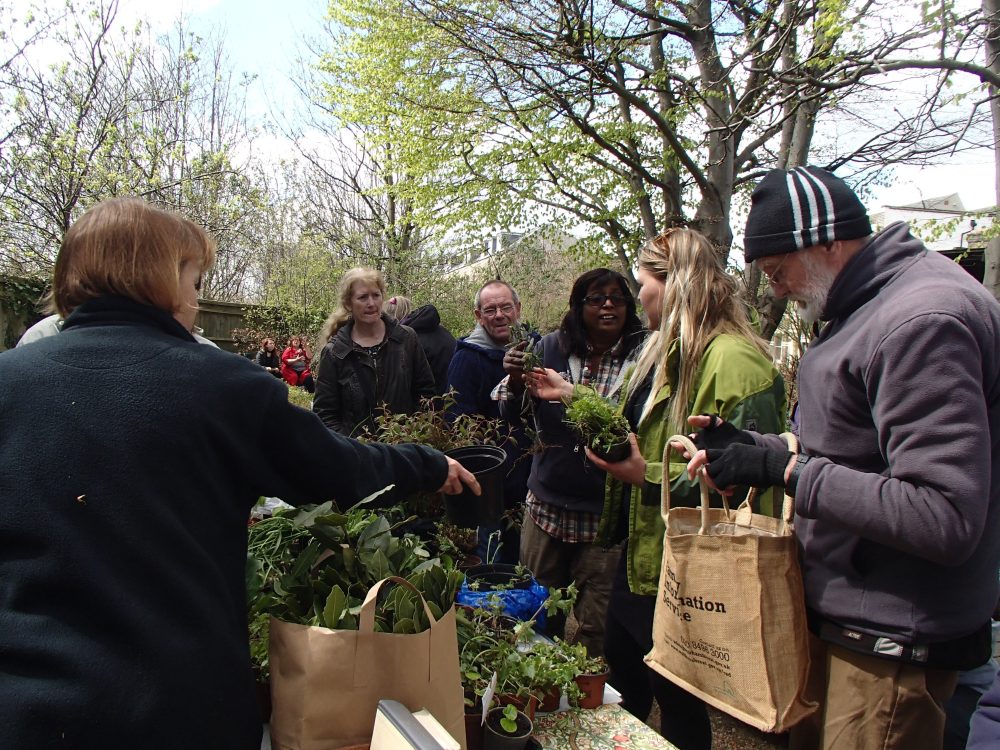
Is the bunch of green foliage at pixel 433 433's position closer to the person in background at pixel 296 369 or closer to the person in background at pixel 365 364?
the person in background at pixel 365 364

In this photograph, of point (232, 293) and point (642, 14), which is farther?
point (232, 293)

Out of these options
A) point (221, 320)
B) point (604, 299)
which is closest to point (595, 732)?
point (604, 299)

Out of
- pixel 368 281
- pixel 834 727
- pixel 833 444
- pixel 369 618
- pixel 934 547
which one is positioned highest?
pixel 368 281

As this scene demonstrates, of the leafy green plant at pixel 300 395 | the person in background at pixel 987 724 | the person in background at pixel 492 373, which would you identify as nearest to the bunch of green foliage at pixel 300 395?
the leafy green plant at pixel 300 395

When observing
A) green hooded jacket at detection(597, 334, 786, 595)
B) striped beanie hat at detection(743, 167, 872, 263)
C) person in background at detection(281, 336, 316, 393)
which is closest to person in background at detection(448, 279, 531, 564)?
green hooded jacket at detection(597, 334, 786, 595)

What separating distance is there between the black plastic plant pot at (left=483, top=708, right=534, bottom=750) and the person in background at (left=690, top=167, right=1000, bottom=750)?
2.23ft

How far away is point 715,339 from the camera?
6.58ft

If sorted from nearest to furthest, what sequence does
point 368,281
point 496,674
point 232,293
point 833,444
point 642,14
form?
point 833,444 → point 496,674 → point 368,281 → point 642,14 → point 232,293

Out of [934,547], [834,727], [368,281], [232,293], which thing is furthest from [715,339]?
[232,293]

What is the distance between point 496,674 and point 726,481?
723mm

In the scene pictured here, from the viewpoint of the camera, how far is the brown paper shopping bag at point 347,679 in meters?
1.19

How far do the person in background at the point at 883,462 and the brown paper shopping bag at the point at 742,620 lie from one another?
0.07m

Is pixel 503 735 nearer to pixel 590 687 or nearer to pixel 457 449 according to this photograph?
pixel 590 687

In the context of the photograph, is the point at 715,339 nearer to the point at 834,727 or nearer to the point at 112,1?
the point at 834,727
